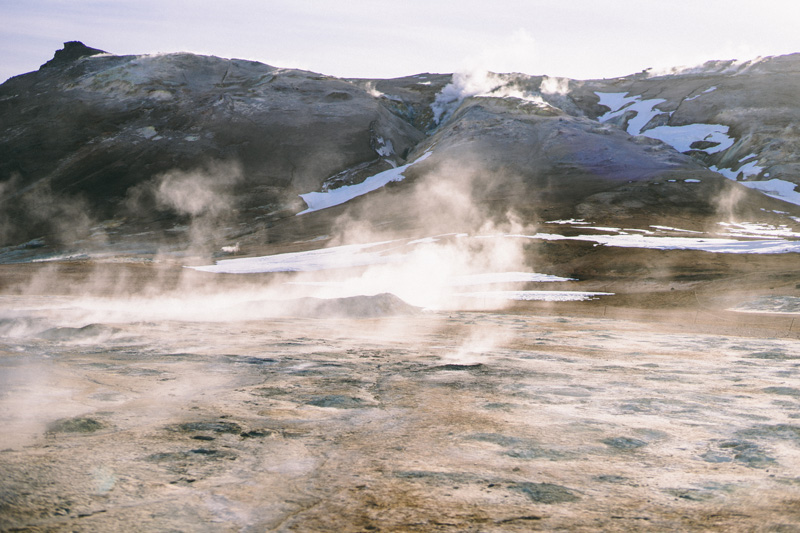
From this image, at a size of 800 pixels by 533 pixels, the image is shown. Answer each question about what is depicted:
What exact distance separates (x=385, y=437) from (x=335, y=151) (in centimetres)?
8332

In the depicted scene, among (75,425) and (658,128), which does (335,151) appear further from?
(75,425)

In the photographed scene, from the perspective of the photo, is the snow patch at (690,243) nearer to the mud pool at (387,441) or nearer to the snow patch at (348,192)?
the mud pool at (387,441)

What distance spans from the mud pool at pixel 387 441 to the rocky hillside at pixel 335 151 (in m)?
46.7

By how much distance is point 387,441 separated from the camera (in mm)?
6887

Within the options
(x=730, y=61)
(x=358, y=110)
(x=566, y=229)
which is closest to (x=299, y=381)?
(x=566, y=229)

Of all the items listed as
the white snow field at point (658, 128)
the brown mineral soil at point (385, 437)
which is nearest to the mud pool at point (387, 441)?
the brown mineral soil at point (385, 437)

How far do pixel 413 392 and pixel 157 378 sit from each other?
3937 mm

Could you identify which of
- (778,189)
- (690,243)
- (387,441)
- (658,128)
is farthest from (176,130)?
(387,441)

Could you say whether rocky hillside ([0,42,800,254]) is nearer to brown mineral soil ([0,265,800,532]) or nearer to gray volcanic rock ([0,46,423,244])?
gray volcanic rock ([0,46,423,244])

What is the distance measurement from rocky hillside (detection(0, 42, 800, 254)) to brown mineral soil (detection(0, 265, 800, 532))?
46.2 metres

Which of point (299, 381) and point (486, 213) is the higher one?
point (486, 213)

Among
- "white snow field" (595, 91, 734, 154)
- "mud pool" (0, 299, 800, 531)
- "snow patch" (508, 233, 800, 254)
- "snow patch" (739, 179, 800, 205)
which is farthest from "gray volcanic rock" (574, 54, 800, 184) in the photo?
"mud pool" (0, 299, 800, 531)

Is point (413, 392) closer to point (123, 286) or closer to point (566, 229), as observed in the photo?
point (123, 286)

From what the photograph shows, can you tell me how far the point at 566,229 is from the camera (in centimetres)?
5300
